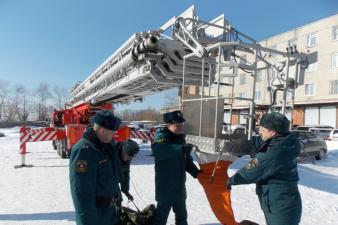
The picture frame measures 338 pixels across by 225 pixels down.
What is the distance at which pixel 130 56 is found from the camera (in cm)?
662

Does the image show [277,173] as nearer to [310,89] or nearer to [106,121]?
[106,121]

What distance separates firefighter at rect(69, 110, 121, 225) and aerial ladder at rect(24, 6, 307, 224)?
64.6 inches

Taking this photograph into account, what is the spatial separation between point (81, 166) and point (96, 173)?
0.50 feet

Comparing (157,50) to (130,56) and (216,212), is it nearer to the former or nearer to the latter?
(130,56)

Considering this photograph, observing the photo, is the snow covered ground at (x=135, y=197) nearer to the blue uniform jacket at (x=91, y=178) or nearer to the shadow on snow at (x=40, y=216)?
the shadow on snow at (x=40, y=216)

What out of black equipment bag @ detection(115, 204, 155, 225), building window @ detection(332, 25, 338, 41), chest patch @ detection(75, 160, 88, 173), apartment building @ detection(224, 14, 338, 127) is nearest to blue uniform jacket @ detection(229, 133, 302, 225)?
black equipment bag @ detection(115, 204, 155, 225)

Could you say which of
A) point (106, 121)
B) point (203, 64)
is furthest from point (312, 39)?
point (106, 121)

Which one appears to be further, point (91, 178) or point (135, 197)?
point (135, 197)

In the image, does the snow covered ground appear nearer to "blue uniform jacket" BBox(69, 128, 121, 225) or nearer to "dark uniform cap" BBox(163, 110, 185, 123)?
"dark uniform cap" BBox(163, 110, 185, 123)

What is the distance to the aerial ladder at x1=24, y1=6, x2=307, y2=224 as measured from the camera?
14.5 ft

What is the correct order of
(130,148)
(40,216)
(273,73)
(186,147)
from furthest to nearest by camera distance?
(273,73) → (40,216) → (186,147) → (130,148)

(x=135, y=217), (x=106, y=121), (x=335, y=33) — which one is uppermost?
(x=335, y=33)

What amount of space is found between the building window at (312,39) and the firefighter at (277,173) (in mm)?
36695

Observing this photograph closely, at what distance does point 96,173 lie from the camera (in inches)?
112
